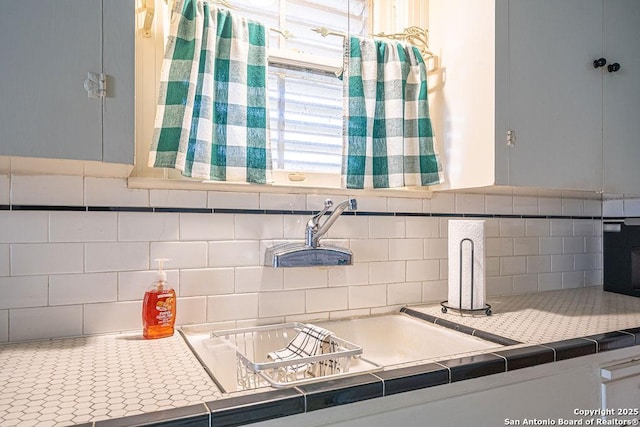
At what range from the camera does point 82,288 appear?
119 centimetres

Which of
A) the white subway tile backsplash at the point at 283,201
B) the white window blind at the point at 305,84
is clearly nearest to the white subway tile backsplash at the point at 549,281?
the white window blind at the point at 305,84

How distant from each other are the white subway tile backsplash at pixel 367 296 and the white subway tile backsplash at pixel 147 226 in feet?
2.15

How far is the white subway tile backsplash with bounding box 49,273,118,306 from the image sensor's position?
116 centimetres

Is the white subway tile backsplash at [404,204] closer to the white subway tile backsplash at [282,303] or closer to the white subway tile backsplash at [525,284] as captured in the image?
the white subway tile backsplash at [282,303]

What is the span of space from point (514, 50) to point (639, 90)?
731 millimetres

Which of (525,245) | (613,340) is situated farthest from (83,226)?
(525,245)

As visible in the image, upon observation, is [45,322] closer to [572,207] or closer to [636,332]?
[636,332]

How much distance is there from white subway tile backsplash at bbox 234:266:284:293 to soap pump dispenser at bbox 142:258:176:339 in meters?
0.23

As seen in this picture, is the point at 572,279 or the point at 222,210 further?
the point at 572,279

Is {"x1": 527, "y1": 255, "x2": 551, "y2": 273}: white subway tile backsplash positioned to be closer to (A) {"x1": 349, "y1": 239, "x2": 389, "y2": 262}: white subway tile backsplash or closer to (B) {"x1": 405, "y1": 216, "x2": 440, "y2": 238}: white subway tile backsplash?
(B) {"x1": 405, "y1": 216, "x2": 440, "y2": 238}: white subway tile backsplash

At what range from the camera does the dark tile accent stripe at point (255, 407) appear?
2.41 feet

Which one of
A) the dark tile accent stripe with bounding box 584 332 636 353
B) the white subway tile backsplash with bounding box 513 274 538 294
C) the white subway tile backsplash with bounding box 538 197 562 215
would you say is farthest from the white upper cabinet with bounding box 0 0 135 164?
the white subway tile backsplash with bounding box 538 197 562 215

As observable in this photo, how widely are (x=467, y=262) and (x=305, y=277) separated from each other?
0.56m

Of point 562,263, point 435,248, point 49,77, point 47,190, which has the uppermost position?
point 49,77
